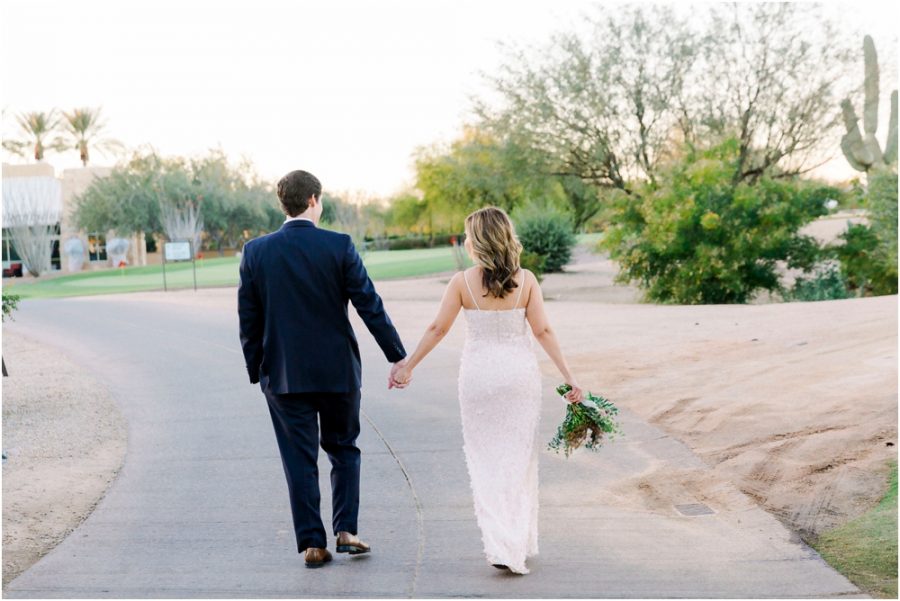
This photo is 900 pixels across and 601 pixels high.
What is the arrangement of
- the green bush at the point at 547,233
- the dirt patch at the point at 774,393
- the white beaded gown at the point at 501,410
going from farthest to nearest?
the green bush at the point at 547,233 < the dirt patch at the point at 774,393 < the white beaded gown at the point at 501,410

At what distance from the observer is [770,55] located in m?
31.4

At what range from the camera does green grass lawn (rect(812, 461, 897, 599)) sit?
580 centimetres

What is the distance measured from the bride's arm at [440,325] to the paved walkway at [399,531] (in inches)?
40.0

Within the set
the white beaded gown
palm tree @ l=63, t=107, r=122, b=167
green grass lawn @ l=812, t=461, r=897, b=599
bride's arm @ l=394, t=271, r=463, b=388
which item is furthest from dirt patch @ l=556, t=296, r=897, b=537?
palm tree @ l=63, t=107, r=122, b=167

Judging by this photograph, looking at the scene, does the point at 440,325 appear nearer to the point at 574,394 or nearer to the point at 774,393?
the point at 574,394

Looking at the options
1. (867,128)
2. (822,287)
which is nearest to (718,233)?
(822,287)

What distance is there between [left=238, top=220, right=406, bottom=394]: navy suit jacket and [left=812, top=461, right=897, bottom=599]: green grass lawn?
287cm

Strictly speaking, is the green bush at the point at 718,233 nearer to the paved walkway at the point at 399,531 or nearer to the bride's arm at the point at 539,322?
the paved walkway at the point at 399,531

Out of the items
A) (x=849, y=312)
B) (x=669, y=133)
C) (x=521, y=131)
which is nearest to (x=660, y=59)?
(x=669, y=133)

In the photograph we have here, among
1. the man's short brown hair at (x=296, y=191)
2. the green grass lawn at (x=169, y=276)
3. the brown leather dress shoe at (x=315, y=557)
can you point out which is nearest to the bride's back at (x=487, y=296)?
the man's short brown hair at (x=296, y=191)

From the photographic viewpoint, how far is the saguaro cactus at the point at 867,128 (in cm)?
2992

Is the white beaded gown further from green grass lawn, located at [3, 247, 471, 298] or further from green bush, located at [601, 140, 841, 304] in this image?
green grass lawn, located at [3, 247, 471, 298]

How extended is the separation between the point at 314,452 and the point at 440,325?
0.99 meters

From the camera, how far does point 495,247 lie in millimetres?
5938
